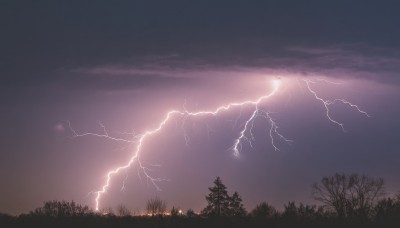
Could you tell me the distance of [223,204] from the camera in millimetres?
54469

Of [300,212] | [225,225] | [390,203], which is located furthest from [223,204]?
[225,225]

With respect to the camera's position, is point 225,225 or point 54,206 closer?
point 225,225

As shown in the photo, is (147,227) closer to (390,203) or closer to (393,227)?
(393,227)

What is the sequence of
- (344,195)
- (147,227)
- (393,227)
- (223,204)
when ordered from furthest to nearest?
(344,195)
(223,204)
(393,227)
(147,227)

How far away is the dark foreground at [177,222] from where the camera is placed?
1544 inches

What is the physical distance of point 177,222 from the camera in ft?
131

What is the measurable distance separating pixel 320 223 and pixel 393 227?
3841 mm

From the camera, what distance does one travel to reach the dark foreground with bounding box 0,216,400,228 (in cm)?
3922

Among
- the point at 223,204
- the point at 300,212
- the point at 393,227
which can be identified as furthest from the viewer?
the point at 223,204

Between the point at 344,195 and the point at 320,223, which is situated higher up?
the point at 344,195

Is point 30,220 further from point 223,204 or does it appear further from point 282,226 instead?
point 223,204

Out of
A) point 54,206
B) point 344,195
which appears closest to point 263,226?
point 54,206

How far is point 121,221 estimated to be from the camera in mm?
41031

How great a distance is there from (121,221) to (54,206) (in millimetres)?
9761
